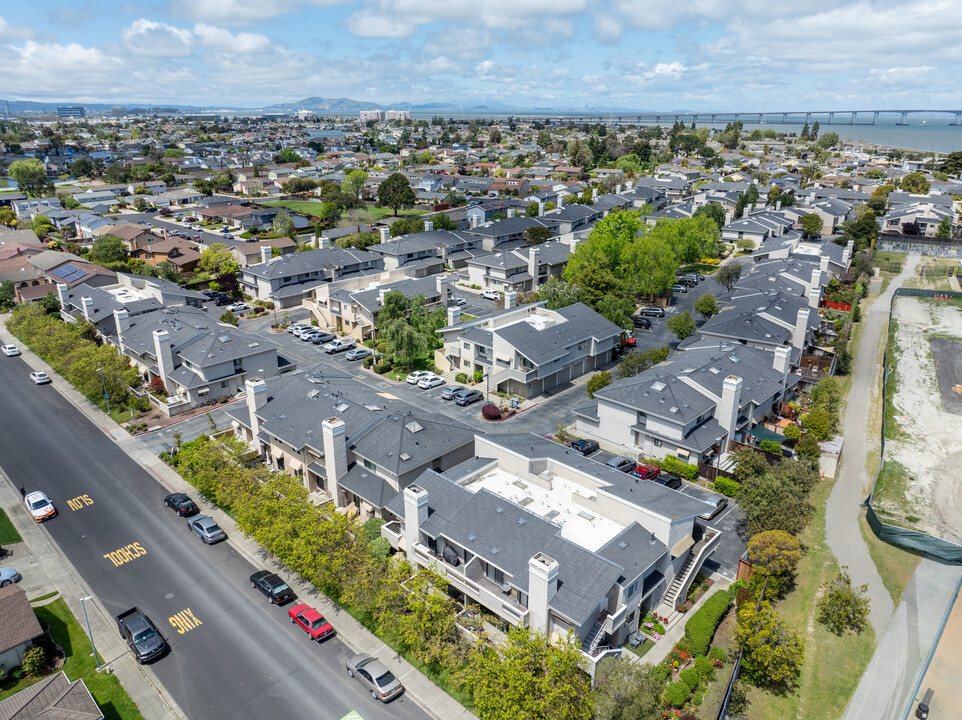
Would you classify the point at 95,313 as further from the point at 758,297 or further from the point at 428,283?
the point at 758,297

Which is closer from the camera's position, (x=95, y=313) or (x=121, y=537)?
(x=121, y=537)

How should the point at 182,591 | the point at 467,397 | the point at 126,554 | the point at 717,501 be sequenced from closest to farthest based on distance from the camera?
1. the point at 182,591
2. the point at 126,554
3. the point at 717,501
4. the point at 467,397

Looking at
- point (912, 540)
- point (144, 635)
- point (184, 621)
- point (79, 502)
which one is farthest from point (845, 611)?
point (79, 502)

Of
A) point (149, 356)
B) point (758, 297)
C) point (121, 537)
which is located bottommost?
point (121, 537)

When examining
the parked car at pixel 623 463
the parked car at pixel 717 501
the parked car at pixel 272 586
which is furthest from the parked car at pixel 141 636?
the parked car at pixel 717 501

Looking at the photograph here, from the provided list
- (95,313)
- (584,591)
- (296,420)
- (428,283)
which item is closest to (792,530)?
(584,591)

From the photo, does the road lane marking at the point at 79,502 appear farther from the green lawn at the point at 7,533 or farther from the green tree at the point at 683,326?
the green tree at the point at 683,326

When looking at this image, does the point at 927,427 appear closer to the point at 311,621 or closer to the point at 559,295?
the point at 559,295

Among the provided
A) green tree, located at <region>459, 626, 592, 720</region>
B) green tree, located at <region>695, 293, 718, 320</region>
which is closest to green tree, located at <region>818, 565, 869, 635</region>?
green tree, located at <region>459, 626, 592, 720</region>
